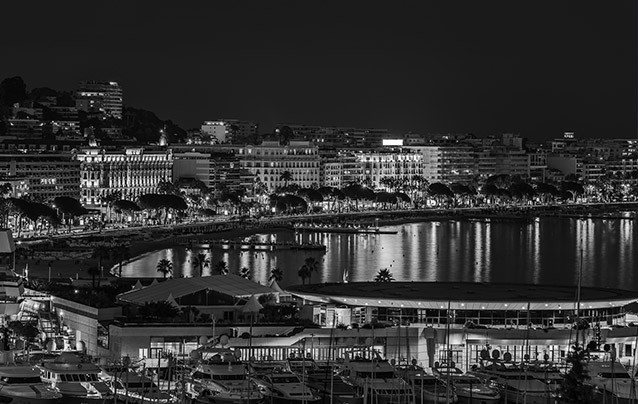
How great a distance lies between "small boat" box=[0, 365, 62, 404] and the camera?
1465 cm

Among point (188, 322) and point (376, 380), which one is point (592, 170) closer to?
→ point (188, 322)

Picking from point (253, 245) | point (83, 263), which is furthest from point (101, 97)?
point (83, 263)

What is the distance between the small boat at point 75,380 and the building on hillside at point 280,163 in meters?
62.0

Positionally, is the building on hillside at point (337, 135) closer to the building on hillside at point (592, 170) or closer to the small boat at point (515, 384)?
the building on hillside at point (592, 170)

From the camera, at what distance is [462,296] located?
2225 centimetres

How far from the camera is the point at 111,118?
84562mm

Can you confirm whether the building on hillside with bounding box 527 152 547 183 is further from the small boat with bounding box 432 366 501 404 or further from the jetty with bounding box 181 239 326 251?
the small boat with bounding box 432 366 501 404

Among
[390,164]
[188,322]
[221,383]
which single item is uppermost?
[390,164]

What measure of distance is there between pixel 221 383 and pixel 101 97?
242 feet

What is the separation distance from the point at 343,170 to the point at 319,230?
77.9 feet

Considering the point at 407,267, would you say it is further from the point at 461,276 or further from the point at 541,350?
the point at 541,350

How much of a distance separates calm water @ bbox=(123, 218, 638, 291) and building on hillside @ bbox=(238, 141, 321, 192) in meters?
13.4

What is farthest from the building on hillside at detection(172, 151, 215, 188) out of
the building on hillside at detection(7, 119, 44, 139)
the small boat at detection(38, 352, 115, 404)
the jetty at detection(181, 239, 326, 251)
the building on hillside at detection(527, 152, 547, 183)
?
the small boat at detection(38, 352, 115, 404)

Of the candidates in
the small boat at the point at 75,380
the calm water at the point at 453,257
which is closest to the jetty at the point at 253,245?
the calm water at the point at 453,257
